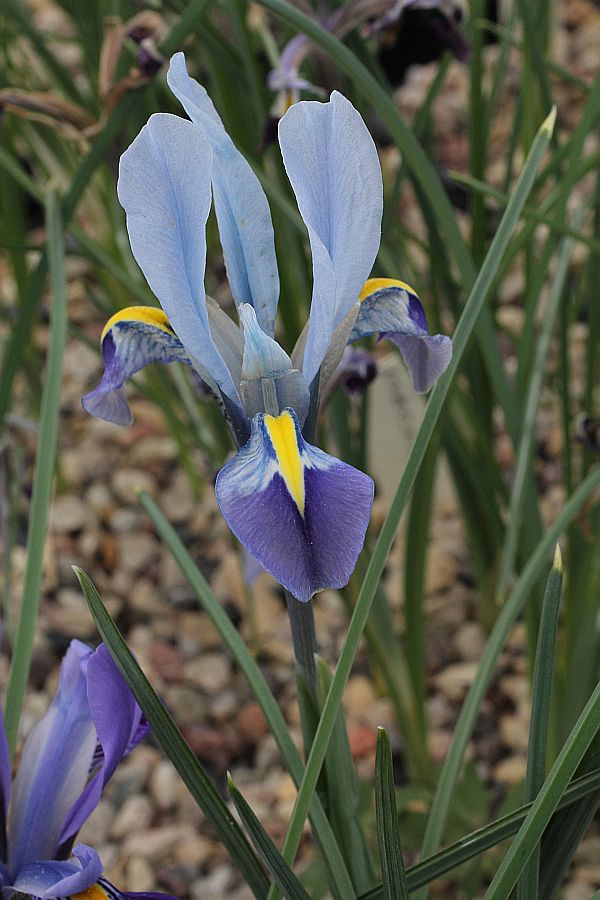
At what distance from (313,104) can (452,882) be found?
922mm

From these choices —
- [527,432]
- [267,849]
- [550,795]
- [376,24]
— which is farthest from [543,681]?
[376,24]

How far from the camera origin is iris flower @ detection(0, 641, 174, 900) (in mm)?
503

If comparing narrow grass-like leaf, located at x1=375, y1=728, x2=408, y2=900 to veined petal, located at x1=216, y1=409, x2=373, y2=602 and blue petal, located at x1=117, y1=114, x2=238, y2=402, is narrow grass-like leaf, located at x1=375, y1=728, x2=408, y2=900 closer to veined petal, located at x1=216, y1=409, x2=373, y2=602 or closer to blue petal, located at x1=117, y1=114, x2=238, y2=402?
veined petal, located at x1=216, y1=409, x2=373, y2=602

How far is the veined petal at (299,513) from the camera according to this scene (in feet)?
1.31

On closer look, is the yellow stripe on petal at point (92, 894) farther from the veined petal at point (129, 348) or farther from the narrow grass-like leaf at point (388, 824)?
the veined petal at point (129, 348)

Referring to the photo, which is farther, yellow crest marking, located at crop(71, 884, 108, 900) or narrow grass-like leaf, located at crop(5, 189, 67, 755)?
narrow grass-like leaf, located at crop(5, 189, 67, 755)

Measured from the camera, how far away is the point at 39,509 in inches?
26.2

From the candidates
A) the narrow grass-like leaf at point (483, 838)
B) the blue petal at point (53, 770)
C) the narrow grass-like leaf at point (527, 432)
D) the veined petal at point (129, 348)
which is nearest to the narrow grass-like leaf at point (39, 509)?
the blue petal at point (53, 770)

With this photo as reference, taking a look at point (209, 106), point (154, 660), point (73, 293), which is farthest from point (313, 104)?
point (73, 293)

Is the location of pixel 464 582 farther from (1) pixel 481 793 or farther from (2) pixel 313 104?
(2) pixel 313 104

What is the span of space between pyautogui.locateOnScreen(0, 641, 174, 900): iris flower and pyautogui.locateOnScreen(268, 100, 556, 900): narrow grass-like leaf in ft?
0.31

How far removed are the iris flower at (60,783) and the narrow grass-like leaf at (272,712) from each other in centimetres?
8

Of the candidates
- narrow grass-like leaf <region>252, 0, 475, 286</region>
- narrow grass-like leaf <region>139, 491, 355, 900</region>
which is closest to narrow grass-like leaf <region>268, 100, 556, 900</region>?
narrow grass-like leaf <region>139, 491, 355, 900</region>

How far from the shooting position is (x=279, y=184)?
1089 mm
